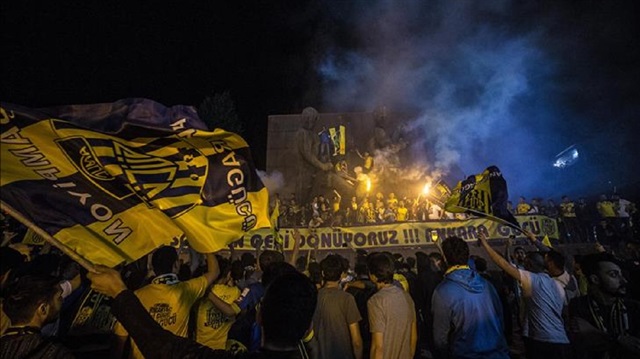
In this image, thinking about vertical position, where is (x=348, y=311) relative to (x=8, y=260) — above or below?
below

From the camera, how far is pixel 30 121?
8.44ft

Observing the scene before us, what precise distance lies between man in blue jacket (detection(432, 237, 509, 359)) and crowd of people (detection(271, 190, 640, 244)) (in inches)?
333

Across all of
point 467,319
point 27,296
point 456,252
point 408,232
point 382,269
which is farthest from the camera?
point 408,232

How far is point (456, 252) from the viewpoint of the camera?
3.60 metres

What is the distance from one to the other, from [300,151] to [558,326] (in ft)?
73.7

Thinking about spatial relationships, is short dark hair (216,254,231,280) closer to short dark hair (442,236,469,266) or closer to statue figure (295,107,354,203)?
short dark hair (442,236,469,266)

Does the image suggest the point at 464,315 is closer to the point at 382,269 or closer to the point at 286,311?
the point at 382,269

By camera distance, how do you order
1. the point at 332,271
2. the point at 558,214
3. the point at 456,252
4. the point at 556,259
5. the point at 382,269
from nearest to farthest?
the point at 456,252, the point at 382,269, the point at 332,271, the point at 556,259, the point at 558,214

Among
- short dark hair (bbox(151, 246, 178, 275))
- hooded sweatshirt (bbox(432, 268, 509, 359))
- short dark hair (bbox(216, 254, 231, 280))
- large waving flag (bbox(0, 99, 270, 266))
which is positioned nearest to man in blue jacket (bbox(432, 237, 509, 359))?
hooded sweatshirt (bbox(432, 268, 509, 359))

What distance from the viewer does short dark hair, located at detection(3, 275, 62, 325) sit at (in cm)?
214

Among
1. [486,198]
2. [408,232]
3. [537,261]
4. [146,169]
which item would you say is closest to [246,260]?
[146,169]

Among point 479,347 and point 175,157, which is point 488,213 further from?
point 175,157

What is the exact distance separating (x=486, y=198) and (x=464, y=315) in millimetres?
2127

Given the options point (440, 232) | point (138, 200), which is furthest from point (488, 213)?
point (440, 232)
